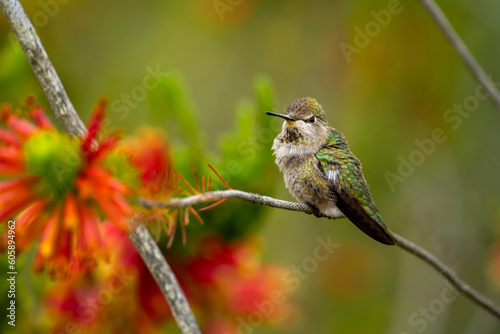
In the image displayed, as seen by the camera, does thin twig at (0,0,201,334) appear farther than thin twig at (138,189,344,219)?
Yes

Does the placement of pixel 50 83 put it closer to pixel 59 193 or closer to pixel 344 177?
pixel 59 193

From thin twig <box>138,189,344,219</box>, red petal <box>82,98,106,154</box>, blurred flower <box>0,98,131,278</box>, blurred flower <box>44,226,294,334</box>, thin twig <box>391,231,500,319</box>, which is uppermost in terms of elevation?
thin twig <box>391,231,500,319</box>

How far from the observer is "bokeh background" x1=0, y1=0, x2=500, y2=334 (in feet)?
12.8

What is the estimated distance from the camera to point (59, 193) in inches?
35.6

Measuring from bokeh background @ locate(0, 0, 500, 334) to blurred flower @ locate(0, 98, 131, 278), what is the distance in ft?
7.95

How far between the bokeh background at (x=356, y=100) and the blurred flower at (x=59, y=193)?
95.3 inches

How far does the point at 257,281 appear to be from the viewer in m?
2.23

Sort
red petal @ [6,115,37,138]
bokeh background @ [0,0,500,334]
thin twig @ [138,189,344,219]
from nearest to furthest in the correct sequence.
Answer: thin twig @ [138,189,344,219], red petal @ [6,115,37,138], bokeh background @ [0,0,500,334]

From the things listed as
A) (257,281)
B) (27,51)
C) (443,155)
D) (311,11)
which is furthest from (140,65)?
(27,51)

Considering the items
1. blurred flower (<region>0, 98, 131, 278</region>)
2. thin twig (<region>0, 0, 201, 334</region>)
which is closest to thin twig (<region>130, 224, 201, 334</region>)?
thin twig (<region>0, 0, 201, 334</region>)

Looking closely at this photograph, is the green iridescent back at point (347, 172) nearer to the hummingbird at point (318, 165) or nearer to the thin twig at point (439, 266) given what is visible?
the hummingbird at point (318, 165)

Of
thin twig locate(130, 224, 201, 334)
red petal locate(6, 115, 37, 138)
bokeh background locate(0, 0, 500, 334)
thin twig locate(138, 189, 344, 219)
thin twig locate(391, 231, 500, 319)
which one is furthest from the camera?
bokeh background locate(0, 0, 500, 334)

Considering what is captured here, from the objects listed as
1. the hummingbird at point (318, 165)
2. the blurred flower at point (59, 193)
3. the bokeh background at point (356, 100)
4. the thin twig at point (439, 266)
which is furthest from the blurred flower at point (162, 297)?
the bokeh background at point (356, 100)

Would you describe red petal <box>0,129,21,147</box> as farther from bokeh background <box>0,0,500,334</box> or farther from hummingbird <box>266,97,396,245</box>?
bokeh background <box>0,0,500,334</box>
